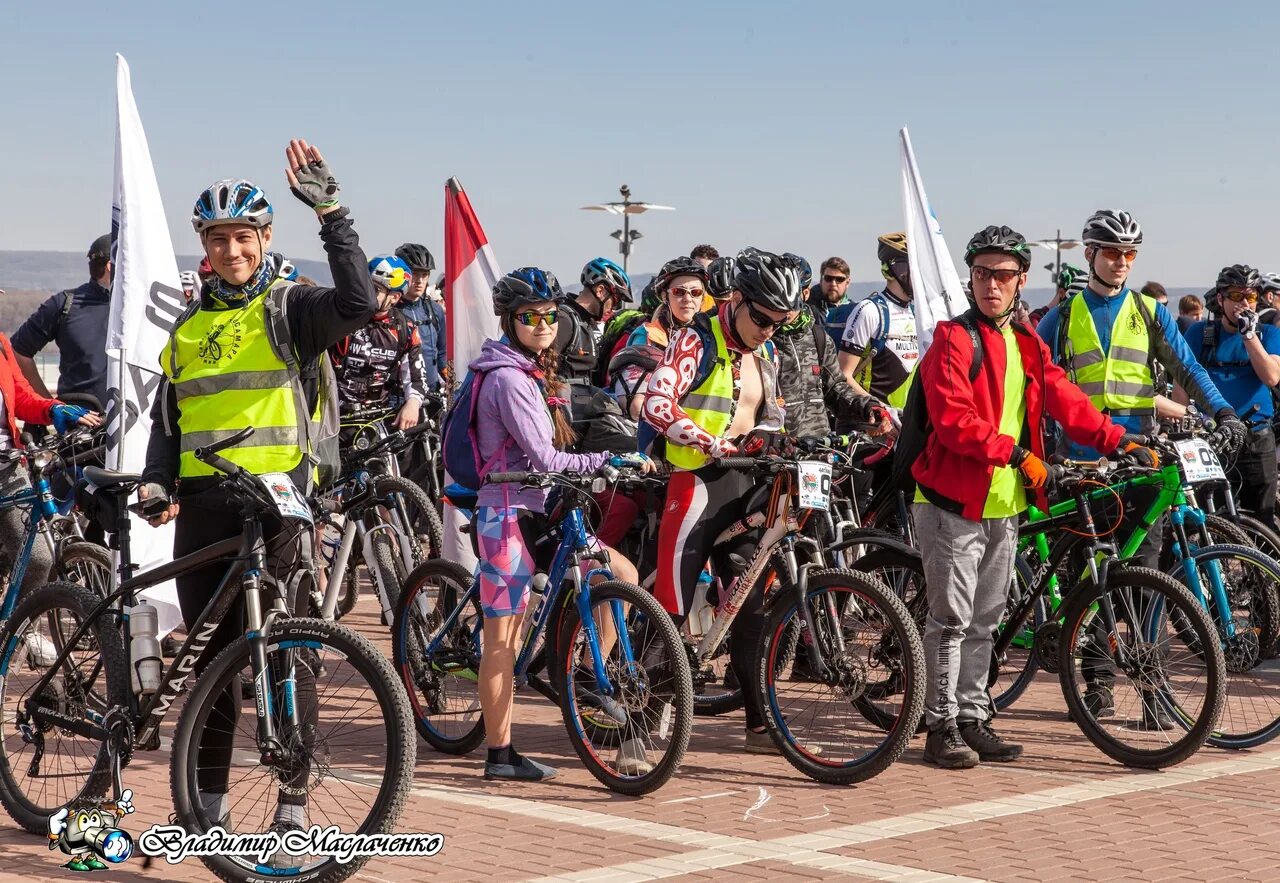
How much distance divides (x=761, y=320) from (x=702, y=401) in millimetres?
417

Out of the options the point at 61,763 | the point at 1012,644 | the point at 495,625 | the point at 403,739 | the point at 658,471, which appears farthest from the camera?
the point at 1012,644

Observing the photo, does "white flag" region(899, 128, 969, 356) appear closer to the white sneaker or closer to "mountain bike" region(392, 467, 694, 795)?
"mountain bike" region(392, 467, 694, 795)

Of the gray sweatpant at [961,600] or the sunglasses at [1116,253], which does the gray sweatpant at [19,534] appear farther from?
the sunglasses at [1116,253]

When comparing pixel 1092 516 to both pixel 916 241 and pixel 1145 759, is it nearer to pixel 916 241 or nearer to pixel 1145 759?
pixel 1145 759

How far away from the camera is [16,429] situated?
9.66 m

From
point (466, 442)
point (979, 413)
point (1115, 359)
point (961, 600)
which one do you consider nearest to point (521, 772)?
point (466, 442)

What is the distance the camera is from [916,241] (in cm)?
1030

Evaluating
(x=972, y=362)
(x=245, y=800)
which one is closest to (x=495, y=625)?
(x=245, y=800)

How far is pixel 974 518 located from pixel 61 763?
3.62 metres

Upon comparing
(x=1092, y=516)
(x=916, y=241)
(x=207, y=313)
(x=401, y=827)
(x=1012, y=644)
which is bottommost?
(x=401, y=827)

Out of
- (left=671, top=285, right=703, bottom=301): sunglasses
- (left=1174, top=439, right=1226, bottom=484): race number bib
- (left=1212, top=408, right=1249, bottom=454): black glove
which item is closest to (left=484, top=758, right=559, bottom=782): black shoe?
(left=1174, top=439, right=1226, bottom=484): race number bib

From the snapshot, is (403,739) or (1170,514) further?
(1170,514)

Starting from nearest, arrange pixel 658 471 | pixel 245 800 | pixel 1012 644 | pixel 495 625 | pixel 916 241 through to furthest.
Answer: pixel 245 800
pixel 495 625
pixel 658 471
pixel 1012 644
pixel 916 241

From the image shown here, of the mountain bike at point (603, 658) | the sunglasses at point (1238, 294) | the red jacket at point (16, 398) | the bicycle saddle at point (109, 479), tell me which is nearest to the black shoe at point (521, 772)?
the mountain bike at point (603, 658)
